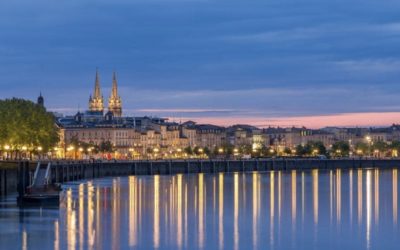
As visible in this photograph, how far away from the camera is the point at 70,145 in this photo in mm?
189500

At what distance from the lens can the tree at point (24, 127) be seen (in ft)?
347

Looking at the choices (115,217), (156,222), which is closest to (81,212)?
(115,217)

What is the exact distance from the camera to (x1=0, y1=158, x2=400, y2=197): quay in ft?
249

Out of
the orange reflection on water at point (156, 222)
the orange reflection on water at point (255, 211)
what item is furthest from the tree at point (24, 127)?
the orange reflection on water at point (156, 222)

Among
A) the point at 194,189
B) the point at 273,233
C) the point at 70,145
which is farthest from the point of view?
the point at 70,145

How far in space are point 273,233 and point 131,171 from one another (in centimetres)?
9368

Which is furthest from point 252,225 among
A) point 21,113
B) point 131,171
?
point 131,171

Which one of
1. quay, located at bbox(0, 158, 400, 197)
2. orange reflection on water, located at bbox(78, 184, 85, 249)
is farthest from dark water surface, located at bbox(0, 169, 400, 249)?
quay, located at bbox(0, 158, 400, 197)

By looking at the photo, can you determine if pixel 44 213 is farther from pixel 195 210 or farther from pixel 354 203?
pixel 354 203

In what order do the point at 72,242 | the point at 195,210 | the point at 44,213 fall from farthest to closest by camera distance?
1. the point at 195,210
2. the point at 44,213
3. the point at 72,242

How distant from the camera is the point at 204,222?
6038 centimetres

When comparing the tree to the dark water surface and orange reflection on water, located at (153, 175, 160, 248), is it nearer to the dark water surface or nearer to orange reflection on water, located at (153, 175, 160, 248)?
the dark water surface

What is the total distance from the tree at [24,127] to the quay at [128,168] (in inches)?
117

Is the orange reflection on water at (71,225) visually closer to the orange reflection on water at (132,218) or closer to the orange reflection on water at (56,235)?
the orange reflection on water at (56,235)
